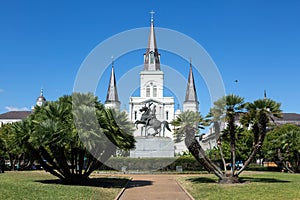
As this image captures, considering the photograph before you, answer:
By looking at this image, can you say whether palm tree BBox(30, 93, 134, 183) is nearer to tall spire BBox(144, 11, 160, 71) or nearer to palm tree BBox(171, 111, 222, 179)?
palm tree BBox(171, 111, 222, 179)

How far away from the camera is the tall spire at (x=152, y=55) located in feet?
321

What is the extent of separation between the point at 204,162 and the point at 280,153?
63.2 ft

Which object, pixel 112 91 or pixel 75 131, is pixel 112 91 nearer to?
pixel 112 91

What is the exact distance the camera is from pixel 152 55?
10119 cm

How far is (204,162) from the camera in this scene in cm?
2573

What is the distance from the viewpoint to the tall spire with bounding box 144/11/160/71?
321 ft

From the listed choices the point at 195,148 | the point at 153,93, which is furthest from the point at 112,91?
the point at 195,148

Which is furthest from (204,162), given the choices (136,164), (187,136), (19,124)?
(136,164)

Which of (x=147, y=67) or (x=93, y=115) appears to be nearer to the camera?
(x=93, y=115)

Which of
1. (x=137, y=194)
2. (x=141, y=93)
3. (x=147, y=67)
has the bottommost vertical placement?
(x=137, y=194)

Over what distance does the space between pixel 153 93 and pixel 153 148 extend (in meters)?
64.7

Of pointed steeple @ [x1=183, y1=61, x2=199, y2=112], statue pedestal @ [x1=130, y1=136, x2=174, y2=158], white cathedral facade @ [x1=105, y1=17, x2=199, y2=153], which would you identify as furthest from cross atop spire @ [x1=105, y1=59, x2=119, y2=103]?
statue pedestal @ [x1=130, y1=136, x2=174, y2=158]

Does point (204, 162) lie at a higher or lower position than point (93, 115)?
lower

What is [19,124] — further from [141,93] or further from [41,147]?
[141,93]
